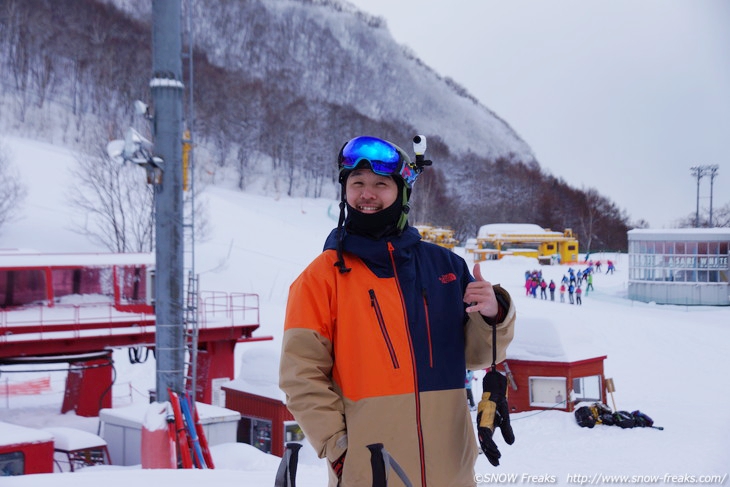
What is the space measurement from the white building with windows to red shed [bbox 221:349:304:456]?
2118cm

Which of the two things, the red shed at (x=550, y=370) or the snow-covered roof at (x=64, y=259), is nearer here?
the red shed at (x=550, y=370)

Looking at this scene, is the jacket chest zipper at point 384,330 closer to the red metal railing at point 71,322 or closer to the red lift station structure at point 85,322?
the red lift station structure at point 85,322

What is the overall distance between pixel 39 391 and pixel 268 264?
16176mm

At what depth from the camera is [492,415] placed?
2574 mm

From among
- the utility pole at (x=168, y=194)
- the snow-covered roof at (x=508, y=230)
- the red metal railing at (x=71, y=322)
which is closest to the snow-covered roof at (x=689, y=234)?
the snow-covered roof at (x=508, y=230)

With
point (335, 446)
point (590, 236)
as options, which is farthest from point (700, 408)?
point (590, 236)

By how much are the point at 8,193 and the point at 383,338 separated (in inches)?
1343

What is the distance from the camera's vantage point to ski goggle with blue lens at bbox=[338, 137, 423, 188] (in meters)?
2.59

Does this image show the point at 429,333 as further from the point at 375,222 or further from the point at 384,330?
the point at 375,222

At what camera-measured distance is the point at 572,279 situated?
29.6 metres

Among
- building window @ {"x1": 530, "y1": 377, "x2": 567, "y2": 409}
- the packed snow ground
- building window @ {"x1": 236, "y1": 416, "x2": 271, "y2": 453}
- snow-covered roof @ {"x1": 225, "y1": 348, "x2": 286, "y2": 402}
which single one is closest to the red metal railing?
snow-covered roof @ {"x1": 225, "y1": 348, "x2": 286, "y2": 402}

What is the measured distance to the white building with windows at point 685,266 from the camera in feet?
89.9

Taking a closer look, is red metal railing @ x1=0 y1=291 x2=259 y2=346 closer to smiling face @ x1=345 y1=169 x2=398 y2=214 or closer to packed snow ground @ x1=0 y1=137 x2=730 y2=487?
packed snow ground @ x1=0 y1=137 x2=730 y2=487

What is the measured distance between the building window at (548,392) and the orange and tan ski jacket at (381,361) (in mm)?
11709
